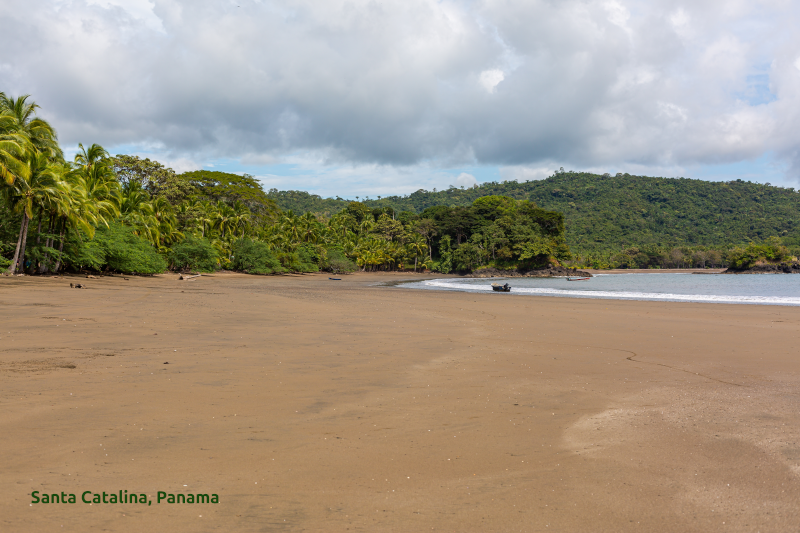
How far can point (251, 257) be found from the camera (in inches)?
2243

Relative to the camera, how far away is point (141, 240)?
124ft

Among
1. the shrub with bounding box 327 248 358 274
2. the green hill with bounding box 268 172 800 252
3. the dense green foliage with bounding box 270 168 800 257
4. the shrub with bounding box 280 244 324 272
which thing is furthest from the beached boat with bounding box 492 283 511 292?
the green hill with bounding box 268 172 800 252

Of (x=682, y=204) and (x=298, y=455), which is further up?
(x=682, y=204)

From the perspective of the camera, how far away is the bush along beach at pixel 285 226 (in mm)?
29844

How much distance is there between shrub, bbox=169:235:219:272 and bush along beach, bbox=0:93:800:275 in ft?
0.49

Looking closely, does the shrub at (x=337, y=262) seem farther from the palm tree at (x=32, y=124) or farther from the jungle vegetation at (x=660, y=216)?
the jungle vegetation at (x=660, y=216)

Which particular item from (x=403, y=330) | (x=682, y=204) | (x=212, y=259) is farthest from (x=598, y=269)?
(x=403, y=330)

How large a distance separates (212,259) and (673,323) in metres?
45.4

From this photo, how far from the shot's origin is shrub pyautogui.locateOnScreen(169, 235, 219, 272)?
4812cm

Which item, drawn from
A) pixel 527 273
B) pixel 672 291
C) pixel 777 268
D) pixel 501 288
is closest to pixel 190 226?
pixel 501 288

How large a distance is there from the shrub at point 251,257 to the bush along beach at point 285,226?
154 millimetres

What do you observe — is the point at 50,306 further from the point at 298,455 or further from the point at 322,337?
the point at 298,455

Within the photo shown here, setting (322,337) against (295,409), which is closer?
(295,409)

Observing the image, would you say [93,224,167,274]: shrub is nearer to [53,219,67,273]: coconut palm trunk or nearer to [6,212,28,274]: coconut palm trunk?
[53,219,67,273]: coconut palm trunk
